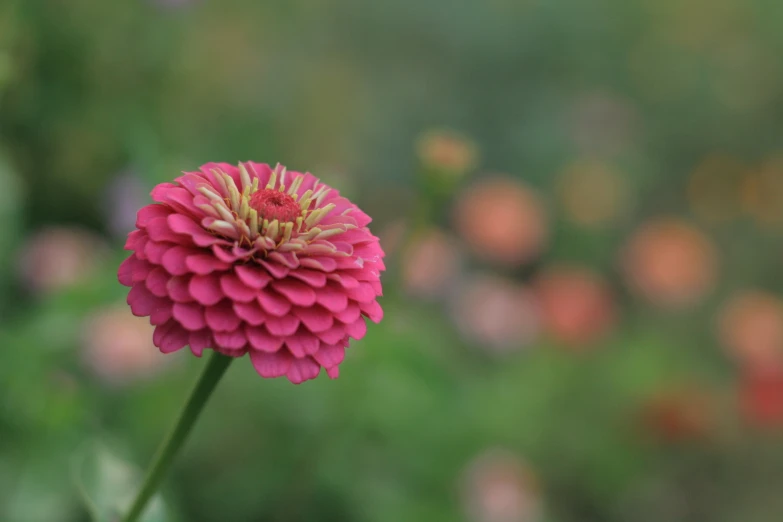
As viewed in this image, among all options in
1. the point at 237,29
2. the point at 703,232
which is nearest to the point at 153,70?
the point at 237,29

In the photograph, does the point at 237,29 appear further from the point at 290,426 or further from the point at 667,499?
the point at 667,499

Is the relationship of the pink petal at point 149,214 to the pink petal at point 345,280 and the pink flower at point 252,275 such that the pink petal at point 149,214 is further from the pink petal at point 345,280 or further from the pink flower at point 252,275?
the pink petal at point 345,280

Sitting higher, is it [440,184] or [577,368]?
[440,184]

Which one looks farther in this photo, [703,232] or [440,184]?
[703,232]

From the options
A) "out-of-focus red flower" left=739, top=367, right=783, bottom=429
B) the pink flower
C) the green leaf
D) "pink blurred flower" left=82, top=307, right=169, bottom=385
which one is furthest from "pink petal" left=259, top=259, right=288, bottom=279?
"out-of-focus red flower" left=739, top=367, right=783, bottom=429

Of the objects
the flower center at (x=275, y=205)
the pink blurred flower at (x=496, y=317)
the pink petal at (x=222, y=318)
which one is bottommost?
the pink blurred flower at (x=496, y=317)

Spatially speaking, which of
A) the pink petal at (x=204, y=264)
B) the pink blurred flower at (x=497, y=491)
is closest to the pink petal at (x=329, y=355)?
the pink petal at (x=204, y=264)

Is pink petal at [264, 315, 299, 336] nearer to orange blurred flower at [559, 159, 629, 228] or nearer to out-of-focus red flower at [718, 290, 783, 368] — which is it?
out-of-focus red flower at [718, 290, 783, 368]
